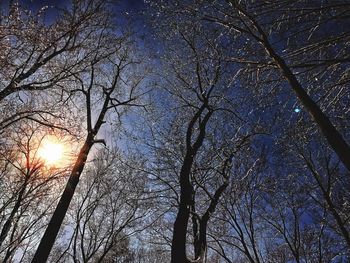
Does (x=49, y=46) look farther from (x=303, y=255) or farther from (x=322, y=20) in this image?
(x=303, y=255)

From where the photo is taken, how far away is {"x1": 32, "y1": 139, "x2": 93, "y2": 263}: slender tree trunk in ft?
26.6

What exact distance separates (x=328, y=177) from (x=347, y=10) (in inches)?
385

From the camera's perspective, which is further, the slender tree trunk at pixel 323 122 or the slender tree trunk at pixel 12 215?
the slender tree trunk at pixel 12 215

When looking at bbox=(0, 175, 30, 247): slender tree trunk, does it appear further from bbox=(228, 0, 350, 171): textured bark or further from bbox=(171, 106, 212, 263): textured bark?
bbox=(228, 0, 350, 171): textured bark

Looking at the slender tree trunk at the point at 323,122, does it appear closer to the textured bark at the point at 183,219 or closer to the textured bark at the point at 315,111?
the textured bark at the point at 315,111

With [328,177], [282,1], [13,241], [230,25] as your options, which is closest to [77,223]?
[13,241]

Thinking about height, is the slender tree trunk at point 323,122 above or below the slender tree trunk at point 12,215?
below

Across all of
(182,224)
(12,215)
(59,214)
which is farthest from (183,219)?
(12,215)

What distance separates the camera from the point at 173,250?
670 centimetres

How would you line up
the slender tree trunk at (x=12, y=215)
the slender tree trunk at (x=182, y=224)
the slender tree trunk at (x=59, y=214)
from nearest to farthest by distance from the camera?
the slender tree trunk at (x=182, y=224) < the slender tree trunk at (x=59, y=214) < the slender tree trunk at (x=12, y=215)

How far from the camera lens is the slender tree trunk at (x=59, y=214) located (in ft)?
26.6

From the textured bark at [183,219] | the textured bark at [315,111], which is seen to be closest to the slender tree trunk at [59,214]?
the textured bark at [183,219]

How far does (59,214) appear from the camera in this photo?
9.01m

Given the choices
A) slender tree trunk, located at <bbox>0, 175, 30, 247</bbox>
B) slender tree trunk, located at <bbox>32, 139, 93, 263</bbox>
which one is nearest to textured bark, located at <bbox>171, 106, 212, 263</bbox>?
slender tree trunk, located at <bbox>32, 139, 93, 263</bbox>
